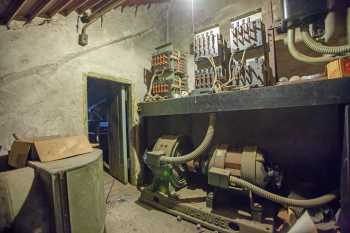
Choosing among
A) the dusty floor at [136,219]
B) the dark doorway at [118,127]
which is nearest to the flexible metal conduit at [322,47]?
the dusty floor at [136,219]

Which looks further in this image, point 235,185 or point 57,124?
point 57,124

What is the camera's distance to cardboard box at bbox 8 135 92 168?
185 cm

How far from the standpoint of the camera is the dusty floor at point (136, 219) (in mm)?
2287

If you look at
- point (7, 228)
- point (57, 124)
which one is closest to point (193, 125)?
point (57, 124)

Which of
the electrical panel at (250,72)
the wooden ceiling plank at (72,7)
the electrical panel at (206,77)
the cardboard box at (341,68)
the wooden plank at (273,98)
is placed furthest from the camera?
the electrical panel at (206,77)

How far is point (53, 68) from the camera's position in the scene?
260 centimetres

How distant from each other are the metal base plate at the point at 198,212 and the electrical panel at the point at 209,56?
1.74 meters

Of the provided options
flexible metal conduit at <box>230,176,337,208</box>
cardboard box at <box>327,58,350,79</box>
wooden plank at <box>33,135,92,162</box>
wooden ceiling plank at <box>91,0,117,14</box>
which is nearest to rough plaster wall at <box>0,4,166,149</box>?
wooden ceiling plank at <box>91,0,117,14</box>

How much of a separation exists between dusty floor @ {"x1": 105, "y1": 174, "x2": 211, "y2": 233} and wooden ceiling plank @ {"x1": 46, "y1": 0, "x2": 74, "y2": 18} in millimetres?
2608

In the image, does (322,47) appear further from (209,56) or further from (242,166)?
(209,56)

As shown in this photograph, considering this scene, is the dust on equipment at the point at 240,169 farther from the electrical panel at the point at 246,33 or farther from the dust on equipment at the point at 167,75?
the dust on equipment at the point at 167,75

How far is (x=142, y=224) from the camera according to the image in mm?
2398

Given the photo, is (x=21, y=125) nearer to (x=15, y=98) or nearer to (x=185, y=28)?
(x=15, y=98)

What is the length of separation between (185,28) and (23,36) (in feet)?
9.01
